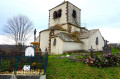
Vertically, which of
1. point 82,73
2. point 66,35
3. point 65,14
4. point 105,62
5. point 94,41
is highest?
point 65,14

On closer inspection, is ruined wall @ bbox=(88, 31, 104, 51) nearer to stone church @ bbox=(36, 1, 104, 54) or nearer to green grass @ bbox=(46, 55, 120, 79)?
stone church @ bbox=(36, 1, 104, 54)

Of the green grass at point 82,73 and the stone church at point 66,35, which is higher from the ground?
the stone church at point 66,35

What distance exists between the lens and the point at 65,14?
2138cm

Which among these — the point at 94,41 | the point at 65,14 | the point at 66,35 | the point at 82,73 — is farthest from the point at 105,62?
the point at 65,14

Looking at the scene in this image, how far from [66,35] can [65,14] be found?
242 inches

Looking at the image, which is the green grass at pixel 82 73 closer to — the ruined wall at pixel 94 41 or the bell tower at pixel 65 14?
the ruined wall at pixel 94 41

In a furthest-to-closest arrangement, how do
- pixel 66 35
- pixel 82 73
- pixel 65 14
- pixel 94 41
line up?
pixel 65 14, pixel 94 41, pixel 66 35, pixel 82 73

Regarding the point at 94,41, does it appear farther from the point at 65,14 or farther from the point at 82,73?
the point at 82,73

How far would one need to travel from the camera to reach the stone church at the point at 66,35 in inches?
671

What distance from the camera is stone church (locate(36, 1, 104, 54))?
17.0 meters

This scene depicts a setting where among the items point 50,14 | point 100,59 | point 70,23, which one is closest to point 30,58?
point 100,59

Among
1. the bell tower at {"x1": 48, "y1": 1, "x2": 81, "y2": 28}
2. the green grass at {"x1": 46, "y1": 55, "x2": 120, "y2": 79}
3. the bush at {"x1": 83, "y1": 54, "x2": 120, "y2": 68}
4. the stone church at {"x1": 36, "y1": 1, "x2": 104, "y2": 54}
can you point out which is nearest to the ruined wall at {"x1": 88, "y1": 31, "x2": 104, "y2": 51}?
the stone church at {"x1": 36, "y1": 1, "x2": 104, "y2": 54}

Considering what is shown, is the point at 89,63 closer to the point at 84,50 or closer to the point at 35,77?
the point at 35,77

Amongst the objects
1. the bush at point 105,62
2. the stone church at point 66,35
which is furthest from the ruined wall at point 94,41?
the bush at point 105,62
